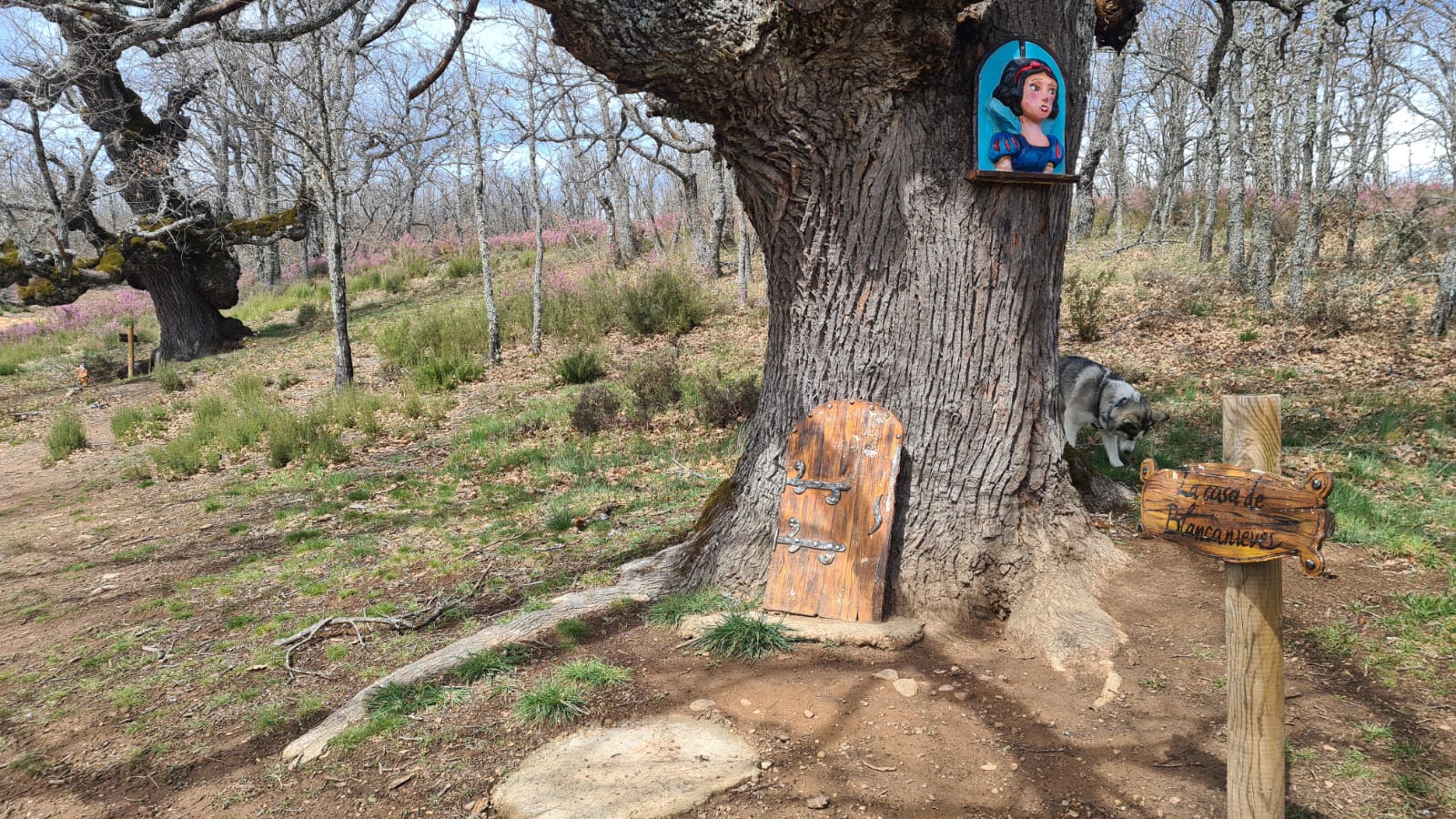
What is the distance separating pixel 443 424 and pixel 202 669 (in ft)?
18.0

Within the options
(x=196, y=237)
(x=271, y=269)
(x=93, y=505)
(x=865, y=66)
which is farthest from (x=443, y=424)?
(x=271, y=269)

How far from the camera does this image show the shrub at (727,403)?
8.11 meters

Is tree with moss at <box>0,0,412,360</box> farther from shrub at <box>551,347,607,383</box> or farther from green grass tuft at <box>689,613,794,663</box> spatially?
green grass tuft at <box>689,613,794,663</box>

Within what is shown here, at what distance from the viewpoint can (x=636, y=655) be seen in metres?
3.55

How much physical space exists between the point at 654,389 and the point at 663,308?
463 centimetres

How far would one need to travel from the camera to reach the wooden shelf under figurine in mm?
3326

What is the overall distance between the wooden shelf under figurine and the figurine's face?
0.24m

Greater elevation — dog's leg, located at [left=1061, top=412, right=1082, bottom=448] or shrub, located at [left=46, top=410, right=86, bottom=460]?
dog's leg, located at [left=1061, top=412, right=1082, bottom=448]

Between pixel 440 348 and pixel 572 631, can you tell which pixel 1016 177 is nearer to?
pixel 572 631

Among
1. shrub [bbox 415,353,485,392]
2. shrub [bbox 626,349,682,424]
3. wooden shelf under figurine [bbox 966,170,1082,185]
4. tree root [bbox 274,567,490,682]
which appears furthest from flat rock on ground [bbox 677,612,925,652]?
shrub [bbox 415,353,485,392]

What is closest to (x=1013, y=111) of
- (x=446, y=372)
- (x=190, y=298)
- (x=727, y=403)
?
(x=727, y=403)

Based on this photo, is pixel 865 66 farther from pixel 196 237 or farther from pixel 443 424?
pixel 196 237

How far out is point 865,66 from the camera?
3254 millimetres

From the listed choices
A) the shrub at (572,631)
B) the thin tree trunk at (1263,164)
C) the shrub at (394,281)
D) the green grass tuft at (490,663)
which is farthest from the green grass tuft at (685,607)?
the shrub at (394,281)
